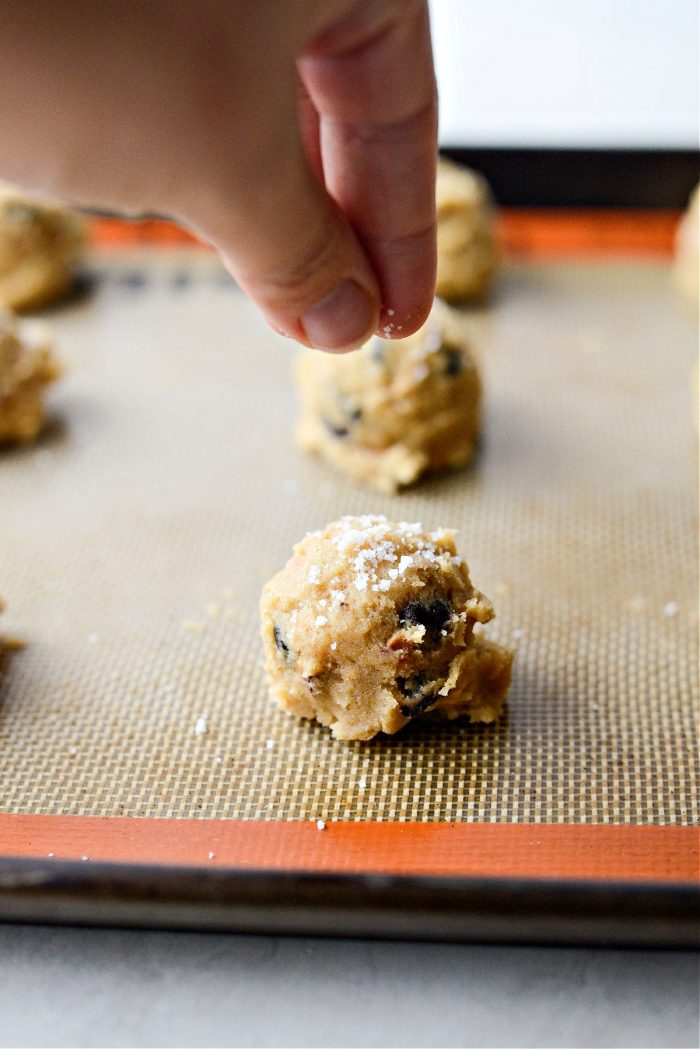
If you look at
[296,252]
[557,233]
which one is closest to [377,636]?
[296,252]

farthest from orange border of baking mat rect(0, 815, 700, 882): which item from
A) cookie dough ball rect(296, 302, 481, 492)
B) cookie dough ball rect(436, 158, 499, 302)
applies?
cookie dough ball rect(436, 158, 499, 302)

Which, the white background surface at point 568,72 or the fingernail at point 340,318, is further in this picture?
the white background surface at point 568,72

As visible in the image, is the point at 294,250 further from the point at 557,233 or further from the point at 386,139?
the point at 557,233

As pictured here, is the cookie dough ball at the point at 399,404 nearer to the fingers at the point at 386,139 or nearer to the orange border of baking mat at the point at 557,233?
the fingers at the point at 386,139

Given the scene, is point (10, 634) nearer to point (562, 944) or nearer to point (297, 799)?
point (297, 799)

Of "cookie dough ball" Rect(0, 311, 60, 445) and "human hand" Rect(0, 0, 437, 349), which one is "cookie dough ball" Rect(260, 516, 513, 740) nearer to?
"human hand" Rect(0, 0, 437, 349)

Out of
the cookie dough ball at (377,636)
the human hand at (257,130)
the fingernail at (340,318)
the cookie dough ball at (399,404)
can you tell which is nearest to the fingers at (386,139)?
the human hand at (257,130)

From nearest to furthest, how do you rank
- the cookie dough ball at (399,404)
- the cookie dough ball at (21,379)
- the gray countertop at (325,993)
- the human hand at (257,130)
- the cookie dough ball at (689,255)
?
1. the human hand at (257,130)
2. the gray countertop at (325,993)
3. the cookie dough ball at (399,404)
4. the cookie dough ball at (21,379)
5. the cookie dough ball at (689,255)
